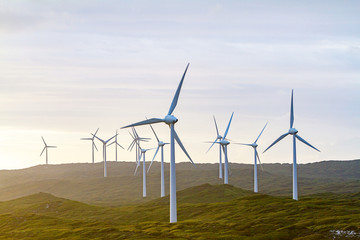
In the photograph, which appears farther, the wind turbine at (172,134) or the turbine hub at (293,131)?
the turbine hub at (293,131)

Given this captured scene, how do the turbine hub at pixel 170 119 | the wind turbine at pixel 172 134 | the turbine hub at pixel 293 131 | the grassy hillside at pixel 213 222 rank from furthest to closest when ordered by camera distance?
the turbine hub at pixel 293 131 → the turbine hub at pixel 170 119 → the wind turbine at pixel 172 134 → the grassy hillside at pixel 213 222

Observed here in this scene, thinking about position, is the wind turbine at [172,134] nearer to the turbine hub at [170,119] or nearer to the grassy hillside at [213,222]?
the turbine hub at [170,119]

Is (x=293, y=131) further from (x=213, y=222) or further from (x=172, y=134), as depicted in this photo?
(x=172, y=134)

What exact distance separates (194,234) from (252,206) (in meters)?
44.0

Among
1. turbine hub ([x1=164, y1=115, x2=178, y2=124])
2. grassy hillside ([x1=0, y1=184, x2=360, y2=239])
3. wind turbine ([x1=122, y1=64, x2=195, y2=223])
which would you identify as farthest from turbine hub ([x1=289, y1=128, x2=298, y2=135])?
turbine hub ([x1=164, y1=115, x2=178, y2=124])

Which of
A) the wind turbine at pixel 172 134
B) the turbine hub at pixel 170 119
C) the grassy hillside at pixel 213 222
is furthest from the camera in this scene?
the turbine hub at pixel 170 119

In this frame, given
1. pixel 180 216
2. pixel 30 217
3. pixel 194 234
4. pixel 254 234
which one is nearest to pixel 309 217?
pixel 254 234

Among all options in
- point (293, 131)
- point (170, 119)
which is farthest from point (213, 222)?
point (293, 131)

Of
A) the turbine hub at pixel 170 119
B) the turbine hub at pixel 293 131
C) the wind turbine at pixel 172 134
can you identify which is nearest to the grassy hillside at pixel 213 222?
the wind turbine at pixel 172 134

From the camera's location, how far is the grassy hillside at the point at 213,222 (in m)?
110

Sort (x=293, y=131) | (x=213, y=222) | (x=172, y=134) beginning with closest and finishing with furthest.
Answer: (x=172, y=134) < (x=213, y=222) < (x=293, y=131)

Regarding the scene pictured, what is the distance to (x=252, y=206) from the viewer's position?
153125 mm

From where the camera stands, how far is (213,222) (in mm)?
130125

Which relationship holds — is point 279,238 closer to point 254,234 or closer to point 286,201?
point 254,234
